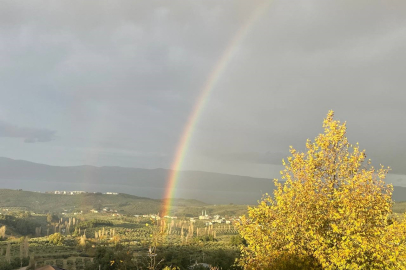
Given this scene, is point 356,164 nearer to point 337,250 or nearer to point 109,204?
point 337,250

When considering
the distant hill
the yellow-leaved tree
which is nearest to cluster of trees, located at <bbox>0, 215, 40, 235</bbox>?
the distant hill

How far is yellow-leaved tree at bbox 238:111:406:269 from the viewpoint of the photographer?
10255mm

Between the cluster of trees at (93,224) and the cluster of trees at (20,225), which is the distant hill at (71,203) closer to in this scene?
the cluster of trees at (93,224)

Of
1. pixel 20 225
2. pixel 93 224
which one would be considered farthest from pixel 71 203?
pixel 20 225

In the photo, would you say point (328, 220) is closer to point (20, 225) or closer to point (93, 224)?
point (20, 225)

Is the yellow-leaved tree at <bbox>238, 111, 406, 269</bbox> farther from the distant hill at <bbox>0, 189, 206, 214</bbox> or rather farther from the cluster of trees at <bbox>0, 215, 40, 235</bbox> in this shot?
the distant hill at <bbox>0, 189, 206, 214</bbox>

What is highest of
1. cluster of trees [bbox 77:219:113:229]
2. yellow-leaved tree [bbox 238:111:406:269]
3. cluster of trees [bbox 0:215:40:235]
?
yellow-leaved tree [bbox 238:111:406:269]

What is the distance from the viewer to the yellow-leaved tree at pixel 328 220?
10.3 metres

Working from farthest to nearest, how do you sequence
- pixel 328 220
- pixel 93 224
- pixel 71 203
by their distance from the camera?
pixel 71 203 → pixel 93 224 → pixel 328 220

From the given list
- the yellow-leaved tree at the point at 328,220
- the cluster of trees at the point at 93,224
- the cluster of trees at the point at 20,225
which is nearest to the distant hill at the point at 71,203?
the cluster of trees at the point at 93,224

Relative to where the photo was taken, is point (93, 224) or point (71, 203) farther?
point (71, 203)

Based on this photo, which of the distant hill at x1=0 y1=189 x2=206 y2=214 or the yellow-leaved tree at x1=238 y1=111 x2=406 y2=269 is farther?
the distant hill at x1=0 y1=189 x2=206 y2=214

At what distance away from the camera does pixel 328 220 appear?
11797 millimetres

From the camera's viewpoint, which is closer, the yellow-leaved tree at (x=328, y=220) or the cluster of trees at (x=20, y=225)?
the yellow-leaved tree at (x=328, y=220)
